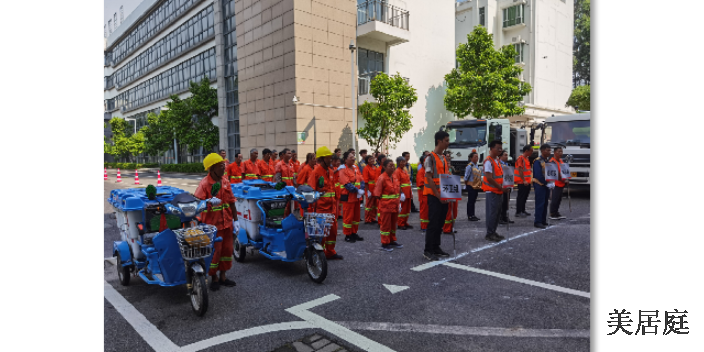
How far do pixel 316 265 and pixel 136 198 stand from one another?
243cm

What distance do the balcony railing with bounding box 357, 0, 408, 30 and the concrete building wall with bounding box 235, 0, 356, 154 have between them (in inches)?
30.2

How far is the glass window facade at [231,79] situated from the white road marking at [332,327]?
24.3 m

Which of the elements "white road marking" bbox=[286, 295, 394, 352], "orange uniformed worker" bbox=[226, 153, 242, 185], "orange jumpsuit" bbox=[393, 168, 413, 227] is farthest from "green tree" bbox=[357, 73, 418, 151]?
"white road marking" bbox=[286, 295, 394, 352]

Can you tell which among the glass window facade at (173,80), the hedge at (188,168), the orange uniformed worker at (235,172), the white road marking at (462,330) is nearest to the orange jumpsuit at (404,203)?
the orange uniformed worker at (235,172)

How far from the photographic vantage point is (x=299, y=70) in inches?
821

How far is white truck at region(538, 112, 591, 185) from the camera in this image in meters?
12.8

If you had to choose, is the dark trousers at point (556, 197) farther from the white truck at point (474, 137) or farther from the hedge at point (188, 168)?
the hedge at point (188, 168)

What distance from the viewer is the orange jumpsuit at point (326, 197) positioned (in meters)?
6.32

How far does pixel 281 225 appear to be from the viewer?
5758mm

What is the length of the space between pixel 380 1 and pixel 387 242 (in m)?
19.4

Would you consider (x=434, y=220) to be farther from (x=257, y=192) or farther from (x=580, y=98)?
(x=580, y=98)

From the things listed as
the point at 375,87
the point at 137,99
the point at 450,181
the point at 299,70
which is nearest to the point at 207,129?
the point at 299,70

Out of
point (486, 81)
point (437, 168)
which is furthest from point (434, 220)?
point (486, 81)

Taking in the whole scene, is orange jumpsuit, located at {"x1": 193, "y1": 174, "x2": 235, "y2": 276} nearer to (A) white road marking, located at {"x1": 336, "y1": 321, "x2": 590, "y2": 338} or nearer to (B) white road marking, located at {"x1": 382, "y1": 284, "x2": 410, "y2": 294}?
(A) white road marking, located at {"x1": 336, "y1": 321, "x2": 590, "y2": 338}
